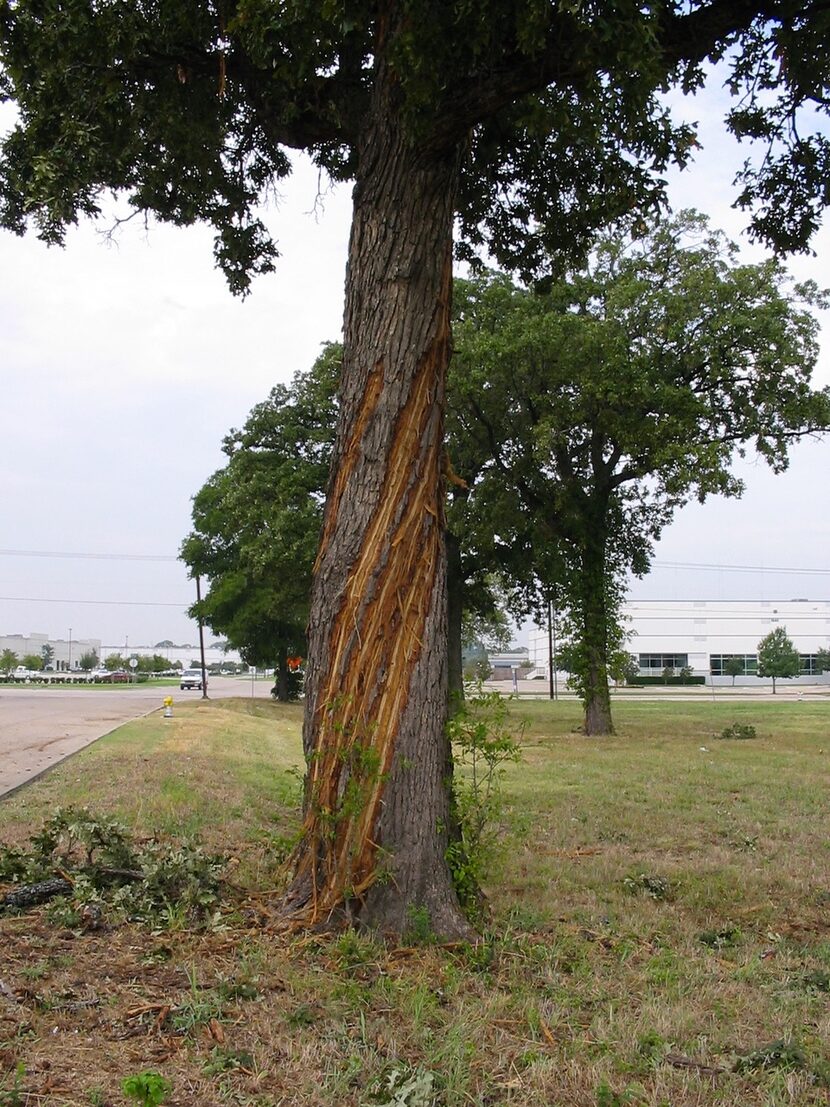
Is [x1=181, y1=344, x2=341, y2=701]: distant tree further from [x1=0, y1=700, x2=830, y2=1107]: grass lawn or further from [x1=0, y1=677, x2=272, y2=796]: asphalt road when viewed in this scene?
[x1=0, y1=700, x2=830, y2=1107]: grass lawn

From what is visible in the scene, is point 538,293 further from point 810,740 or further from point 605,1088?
point 810,740

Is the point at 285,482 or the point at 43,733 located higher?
the point at 285,482

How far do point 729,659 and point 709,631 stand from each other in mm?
3262

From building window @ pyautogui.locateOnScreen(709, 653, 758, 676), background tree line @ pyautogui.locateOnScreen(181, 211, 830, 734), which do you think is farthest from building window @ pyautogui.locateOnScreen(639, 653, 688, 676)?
background tree line @ pyautogui.locateOnScreen(181, 211, 830, 734)

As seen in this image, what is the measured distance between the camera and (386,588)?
5105 mm

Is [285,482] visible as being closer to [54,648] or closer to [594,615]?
[594,615]

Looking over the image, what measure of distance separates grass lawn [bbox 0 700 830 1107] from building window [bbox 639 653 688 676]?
84587mm

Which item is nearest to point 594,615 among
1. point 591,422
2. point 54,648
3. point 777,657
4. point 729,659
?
point 591,422

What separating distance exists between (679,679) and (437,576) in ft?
268

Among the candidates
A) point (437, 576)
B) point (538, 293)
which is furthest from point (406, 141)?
point (538, 293)

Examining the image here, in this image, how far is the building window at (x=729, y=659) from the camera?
295 ft

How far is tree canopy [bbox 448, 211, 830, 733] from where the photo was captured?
2033cm

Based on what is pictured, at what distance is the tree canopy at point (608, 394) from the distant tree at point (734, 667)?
69.5m

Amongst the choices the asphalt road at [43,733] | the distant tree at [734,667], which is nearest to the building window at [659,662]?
the distant tree at [734,667]
